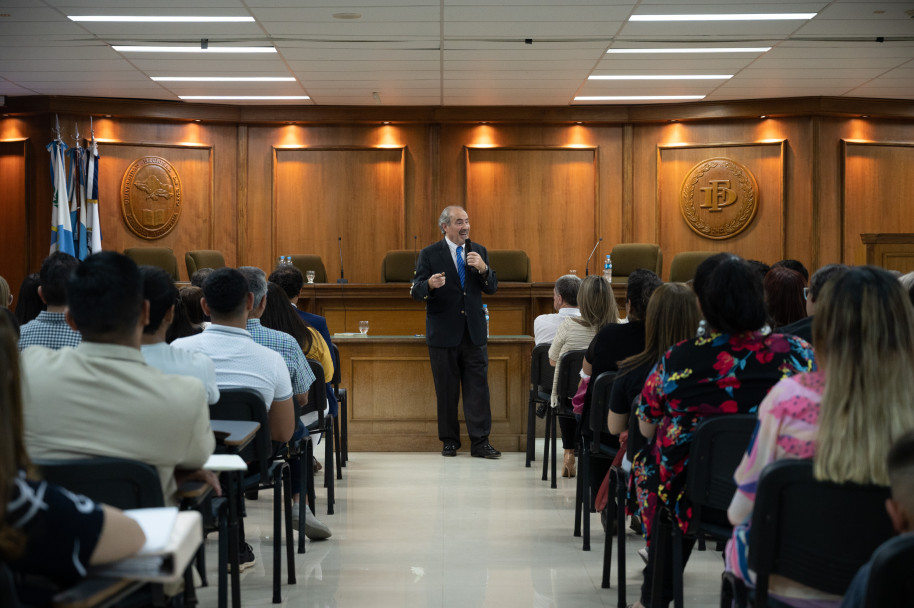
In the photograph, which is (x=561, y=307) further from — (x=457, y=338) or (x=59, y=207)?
(x=59, y=207)

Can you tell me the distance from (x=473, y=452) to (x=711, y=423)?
4197 mm

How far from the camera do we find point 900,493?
4.72ft

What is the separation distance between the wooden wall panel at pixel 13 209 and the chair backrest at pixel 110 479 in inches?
414

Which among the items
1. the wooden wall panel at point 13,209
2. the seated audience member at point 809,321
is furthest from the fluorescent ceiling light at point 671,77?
the wooden wall panel at point 13,209

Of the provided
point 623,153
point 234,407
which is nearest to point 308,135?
point 623,153

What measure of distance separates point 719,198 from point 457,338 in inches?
245

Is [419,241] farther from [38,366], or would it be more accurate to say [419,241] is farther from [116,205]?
[38,366]

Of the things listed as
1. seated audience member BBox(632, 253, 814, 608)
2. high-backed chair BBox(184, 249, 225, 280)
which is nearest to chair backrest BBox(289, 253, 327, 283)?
high-backed chair BBox(184, 249, 225, 280)

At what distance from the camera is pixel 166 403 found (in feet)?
6.59

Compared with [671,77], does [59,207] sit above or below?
below

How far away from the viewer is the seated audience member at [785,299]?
398cm

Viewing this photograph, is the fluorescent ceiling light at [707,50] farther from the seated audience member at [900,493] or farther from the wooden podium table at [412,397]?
the seated audience member at [900,493]

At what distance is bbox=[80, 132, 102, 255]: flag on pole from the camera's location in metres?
10.8

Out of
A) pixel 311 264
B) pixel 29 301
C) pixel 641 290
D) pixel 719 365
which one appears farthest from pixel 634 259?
pixel 719 365
